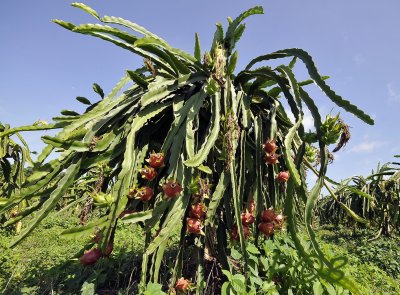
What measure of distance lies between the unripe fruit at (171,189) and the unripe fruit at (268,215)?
25.5 inches

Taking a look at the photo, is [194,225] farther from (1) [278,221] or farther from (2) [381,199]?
(2) [381,199]

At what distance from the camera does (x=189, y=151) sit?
2.02 m

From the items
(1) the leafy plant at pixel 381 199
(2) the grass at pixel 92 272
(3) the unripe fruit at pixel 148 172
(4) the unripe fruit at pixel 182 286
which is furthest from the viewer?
(1) the leafy plant at pixel 381 199

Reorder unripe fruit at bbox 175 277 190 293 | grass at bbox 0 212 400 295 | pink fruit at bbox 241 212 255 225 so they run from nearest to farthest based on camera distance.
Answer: unripe fruit at bbox 175 277 190 293
pink fruit at bbox 241 212 255 225
grass at bbox 0 212 400 295

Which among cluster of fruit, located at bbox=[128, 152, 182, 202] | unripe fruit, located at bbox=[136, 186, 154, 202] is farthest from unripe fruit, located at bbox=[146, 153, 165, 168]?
unripe fruit, located at bbox=[136, 186, 154, 202]

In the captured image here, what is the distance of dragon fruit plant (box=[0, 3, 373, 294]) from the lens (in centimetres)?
190

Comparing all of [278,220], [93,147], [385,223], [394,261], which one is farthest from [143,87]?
[385,223]

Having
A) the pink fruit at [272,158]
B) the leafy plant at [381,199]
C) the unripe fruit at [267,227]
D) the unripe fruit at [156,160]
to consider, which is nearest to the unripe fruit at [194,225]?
the unripe fruit at [156,160]

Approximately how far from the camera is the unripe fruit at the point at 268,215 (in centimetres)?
216

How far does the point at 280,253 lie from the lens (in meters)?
2.38

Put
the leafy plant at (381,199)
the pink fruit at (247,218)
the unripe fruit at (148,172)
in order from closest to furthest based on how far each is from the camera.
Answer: the unripe fruit at (148,172), the pink fruit at (247,218), the leafy plant at (381,199)

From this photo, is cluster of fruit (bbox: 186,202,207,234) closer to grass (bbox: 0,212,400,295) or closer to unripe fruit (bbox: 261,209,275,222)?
grass (bbox: 0,212,400,295)

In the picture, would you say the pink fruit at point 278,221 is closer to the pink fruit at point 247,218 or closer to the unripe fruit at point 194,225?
the pink fruit at point 247,218

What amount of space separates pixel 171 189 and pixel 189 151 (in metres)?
0.27
